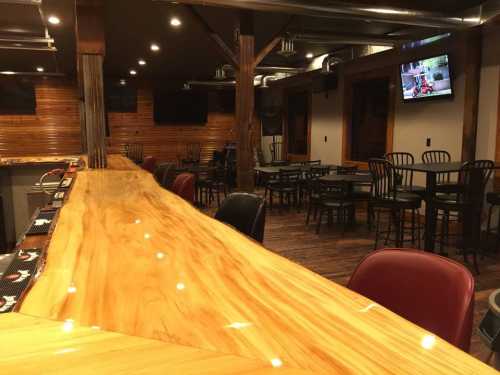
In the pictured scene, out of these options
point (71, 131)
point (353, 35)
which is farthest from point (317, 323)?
point (71, 131)

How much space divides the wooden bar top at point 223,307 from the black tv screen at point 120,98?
9.41 metres

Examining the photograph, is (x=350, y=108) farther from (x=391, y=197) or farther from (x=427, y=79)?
(x=391, y=197)

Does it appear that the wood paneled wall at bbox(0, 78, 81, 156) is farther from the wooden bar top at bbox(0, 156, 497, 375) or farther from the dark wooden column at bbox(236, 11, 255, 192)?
the wooden bar top at bbox(0, 156, 497, 375)

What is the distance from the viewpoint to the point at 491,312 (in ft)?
4.57

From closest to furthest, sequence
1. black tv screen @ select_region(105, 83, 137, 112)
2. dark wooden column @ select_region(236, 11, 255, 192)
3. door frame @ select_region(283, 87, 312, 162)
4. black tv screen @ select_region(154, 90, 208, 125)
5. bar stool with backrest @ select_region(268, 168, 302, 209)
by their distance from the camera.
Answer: dark wooden column @ select_region(236, 11, 255, 192)
bar stool with backrest @ select_region(268, 168, 302, 209)
door frame @ select_region(283, 87, 312, 162)
black tv screen @ select_region(105, 83, 137, 112)
black tv screen @ select_region(154, 90, 208, 125)

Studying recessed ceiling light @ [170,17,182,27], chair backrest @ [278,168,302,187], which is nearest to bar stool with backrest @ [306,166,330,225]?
chair backrest @ [278,168,302,187]

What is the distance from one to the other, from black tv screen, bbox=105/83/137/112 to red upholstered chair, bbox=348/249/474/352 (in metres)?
10.0

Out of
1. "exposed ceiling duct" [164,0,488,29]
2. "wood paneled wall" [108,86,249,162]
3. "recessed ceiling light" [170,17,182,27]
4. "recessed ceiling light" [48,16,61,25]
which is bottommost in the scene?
"wood paneled wall" [108,86,249,162]

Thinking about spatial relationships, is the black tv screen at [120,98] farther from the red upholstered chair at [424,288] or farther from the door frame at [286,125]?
the red upholstered chair at [424,288]

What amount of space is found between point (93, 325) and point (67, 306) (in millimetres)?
132

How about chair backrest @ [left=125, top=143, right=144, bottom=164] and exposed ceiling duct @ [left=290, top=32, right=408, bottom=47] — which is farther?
chair backrest @ [left=125, top=143, right=144, bottom=164]

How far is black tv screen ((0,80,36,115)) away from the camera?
9.50 m

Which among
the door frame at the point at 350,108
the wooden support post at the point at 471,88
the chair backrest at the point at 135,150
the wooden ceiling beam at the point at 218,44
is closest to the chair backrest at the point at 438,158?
the wooden support post at the point at 471,88

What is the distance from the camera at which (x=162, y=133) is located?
1086cm
